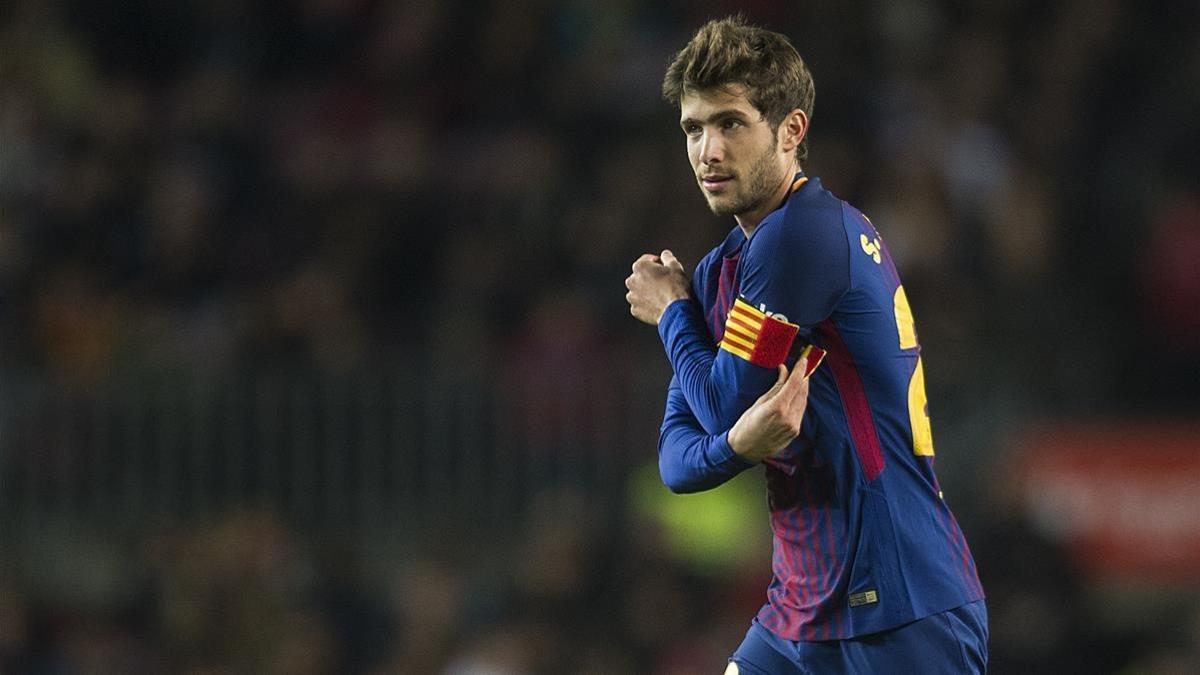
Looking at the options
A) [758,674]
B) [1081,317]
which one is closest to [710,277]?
[758,674]

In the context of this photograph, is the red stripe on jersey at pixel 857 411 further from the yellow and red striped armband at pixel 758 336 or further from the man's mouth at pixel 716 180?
the man's mouth at pixel 716 180

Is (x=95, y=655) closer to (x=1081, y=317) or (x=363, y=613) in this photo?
(x=363, y=613)

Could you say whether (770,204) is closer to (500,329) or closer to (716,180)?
(716,180)

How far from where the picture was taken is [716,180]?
464cm

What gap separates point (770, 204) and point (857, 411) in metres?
0.54

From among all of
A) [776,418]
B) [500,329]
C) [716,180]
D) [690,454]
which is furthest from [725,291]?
[500,329]

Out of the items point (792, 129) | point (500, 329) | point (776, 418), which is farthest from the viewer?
point (500, 329)

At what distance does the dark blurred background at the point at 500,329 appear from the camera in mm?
9617

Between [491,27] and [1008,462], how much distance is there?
426cm

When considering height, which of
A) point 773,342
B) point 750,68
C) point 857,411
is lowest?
point 857,411

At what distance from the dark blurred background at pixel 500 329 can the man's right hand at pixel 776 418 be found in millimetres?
4776

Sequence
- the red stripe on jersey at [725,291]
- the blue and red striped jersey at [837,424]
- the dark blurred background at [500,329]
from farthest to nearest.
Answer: the dark blurred background at [500,329] < the red stripe on jersey at [725,291] < the blue and red striped jersey at [837,424]

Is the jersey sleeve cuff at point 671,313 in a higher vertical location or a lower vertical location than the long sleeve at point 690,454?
higher

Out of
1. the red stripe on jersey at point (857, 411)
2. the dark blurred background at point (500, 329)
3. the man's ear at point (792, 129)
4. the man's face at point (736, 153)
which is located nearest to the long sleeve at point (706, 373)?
the red stripe on jersey at point (857, 411)
